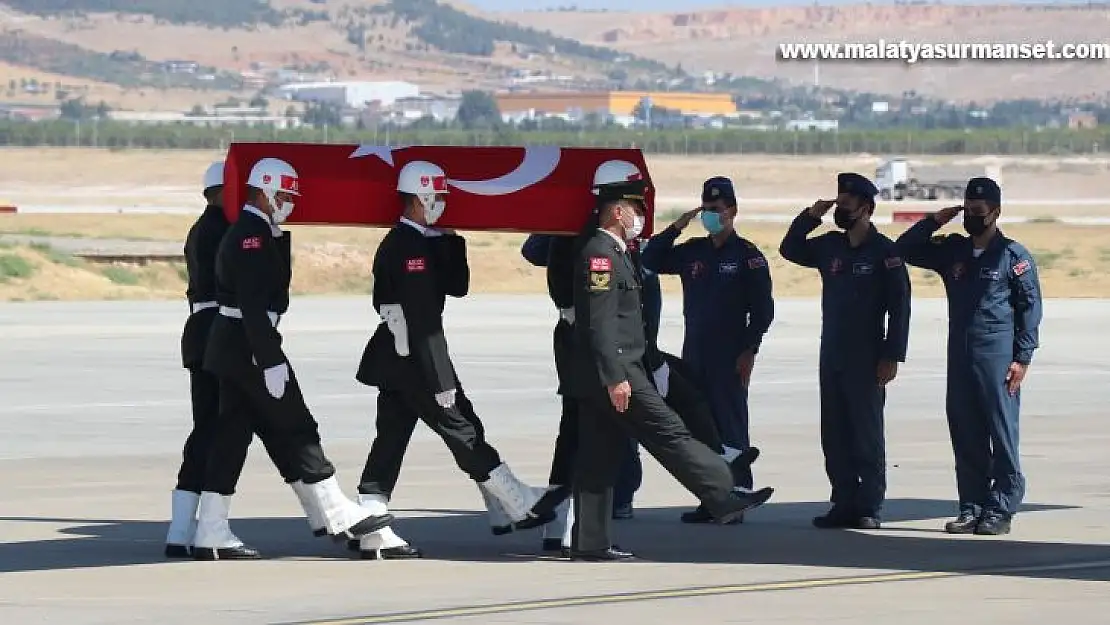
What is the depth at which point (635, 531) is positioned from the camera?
13.7 metres

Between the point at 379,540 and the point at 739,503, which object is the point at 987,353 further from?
the point at 379,540

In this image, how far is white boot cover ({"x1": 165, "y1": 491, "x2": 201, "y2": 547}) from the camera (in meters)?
12.7

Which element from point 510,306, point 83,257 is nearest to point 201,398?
point 510,306

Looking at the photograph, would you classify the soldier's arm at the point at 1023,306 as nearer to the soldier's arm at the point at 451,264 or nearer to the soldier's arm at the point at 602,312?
the soldier's arm at the point at 602,312

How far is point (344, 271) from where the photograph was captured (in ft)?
156

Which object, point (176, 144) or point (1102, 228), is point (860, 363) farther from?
point (176, 144)

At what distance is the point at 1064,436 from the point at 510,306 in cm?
2098

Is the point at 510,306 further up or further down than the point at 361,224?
further down

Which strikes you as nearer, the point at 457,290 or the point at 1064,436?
the point at 457,290

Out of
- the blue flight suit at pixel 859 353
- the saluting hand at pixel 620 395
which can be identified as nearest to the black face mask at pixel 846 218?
the blue flight suit at pixel 859 353

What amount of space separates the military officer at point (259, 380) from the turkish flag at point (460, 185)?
240mm

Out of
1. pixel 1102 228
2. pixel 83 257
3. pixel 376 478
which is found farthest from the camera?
pixel 1102 228

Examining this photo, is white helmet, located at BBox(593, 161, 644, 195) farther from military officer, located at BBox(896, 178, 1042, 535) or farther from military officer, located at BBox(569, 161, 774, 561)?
military officer, located at BBox(896, 178, 1042, 535)

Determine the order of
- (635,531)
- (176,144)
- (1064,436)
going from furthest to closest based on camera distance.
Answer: (176,144)
(1064,436)
(635,531)
